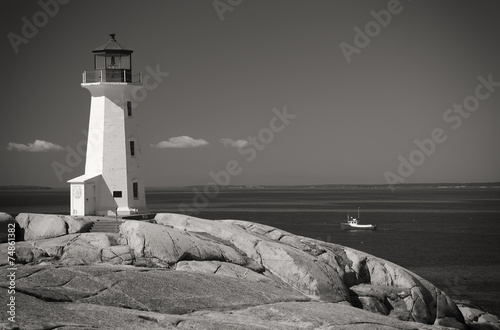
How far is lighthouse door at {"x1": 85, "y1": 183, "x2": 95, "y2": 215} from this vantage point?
119 ft

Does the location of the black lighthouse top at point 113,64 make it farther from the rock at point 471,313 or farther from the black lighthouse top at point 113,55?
the rock at point 471,313

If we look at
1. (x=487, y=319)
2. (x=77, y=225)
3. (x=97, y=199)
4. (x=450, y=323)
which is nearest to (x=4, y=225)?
(x=77, y=225)

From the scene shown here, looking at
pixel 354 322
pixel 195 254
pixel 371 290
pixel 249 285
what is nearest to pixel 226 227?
pixel 195 254

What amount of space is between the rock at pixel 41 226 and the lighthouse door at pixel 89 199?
13.9ft

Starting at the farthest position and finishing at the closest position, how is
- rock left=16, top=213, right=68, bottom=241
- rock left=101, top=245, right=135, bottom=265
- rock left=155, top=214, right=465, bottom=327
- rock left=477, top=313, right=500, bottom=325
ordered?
rock left=477, top=313, right=500, bottom=325, rock left=16, top=213, right=68, bottom=241, rock left=155, top=214, right=465, bottom=327, rock left=101, top=245, right=135, bottom=265

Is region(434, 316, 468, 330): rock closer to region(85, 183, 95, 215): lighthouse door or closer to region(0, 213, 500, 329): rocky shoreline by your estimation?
region(0, 213, 500, 329): rocky shoreline

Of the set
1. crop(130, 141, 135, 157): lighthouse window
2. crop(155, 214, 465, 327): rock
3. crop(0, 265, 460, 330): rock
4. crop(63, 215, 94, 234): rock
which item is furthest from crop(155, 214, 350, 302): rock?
crop(130, 141, 135, 157): lighthouse window

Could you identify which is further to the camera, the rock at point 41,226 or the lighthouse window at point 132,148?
the lighthouse window at point 132,148

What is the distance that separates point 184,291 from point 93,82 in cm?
2100

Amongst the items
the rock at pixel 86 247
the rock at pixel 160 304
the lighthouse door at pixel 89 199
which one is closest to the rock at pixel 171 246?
the rock at pixel 86 247

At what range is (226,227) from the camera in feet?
107

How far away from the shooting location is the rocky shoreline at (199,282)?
17.4 metres

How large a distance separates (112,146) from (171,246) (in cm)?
1120

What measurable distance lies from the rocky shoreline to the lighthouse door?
2.25m
